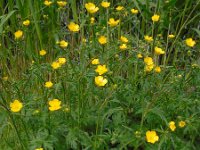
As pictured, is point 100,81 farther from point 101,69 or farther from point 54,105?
point 54,105

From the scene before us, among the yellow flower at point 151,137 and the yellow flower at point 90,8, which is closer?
the yellow flower at point 151,137

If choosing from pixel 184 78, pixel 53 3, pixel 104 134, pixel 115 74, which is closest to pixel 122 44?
pixel 115 74

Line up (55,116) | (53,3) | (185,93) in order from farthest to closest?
(53,3) < (185,93) < (55,116)

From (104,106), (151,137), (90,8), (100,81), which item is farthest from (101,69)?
(90,8)

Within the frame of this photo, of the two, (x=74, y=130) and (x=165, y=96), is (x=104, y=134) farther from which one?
(x=165, y=96)

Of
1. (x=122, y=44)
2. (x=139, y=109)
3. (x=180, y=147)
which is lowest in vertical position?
(x=180, y=147)

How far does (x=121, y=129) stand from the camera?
200cm

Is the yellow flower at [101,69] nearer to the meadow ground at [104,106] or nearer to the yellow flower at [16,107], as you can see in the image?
the meadow ground at [104,106]

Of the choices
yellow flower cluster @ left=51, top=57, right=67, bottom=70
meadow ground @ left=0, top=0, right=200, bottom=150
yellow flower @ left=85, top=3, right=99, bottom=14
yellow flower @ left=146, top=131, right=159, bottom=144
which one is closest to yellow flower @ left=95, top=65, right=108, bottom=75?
meadow ground @ left=0, top=0, right=200, bottom=150

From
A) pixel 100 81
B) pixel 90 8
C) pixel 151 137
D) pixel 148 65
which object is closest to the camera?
pixel 151 137

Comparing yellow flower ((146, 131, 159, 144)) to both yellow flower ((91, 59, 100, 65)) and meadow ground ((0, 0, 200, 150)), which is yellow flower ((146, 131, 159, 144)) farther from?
yellow flower ((91, 59, 100, 65))

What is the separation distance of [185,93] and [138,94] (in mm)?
285

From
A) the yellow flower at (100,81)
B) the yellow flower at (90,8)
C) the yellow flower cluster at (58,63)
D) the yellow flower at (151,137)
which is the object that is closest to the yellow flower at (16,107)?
the yellow flower cluster at (58,63)

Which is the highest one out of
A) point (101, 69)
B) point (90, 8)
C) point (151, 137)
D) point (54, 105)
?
point (90, 8)
